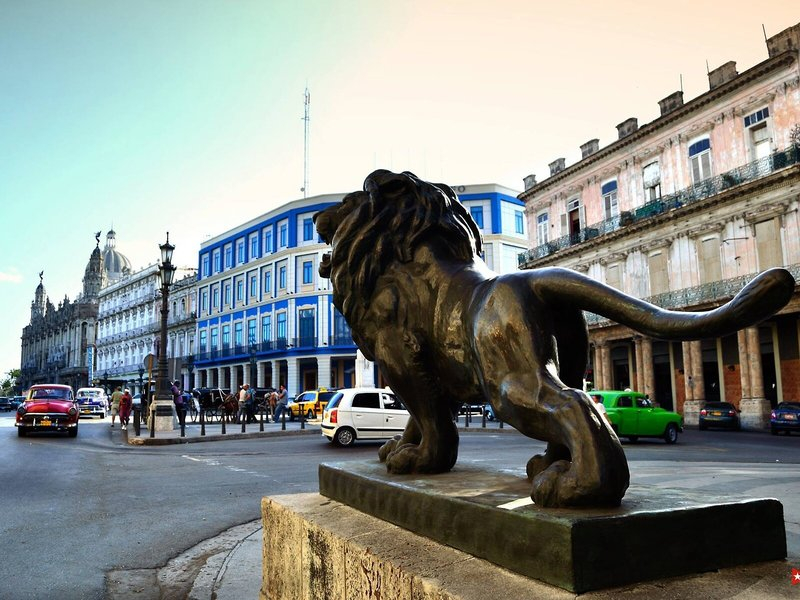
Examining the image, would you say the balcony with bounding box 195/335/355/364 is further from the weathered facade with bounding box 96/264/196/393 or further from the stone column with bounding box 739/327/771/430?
the stone column with bounding box 739/327/771/430

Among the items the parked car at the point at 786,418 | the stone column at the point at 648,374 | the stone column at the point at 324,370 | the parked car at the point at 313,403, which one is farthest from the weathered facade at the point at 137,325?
the parked car at the point at 786,418

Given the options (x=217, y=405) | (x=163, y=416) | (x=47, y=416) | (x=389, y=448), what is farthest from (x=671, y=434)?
(x=217, y=405)

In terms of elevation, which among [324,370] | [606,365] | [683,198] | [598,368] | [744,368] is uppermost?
[683,198]

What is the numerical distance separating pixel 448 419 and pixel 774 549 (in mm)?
1145

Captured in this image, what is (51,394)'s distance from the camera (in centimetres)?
1995

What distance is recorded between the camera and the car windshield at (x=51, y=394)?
64.2 ft

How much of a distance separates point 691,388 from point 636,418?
10005 mm

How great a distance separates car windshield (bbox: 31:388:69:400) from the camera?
19.6 m

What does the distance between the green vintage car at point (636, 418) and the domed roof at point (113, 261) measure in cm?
9004

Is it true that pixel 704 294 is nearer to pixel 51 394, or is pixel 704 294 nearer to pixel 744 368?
pixel 744 368

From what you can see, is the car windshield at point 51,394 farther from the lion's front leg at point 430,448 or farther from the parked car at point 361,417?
the lion's front leg at point 430,448

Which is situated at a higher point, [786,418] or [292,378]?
[292,378]

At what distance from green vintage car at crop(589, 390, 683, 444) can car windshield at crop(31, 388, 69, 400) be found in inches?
638

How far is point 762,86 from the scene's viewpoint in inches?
898
